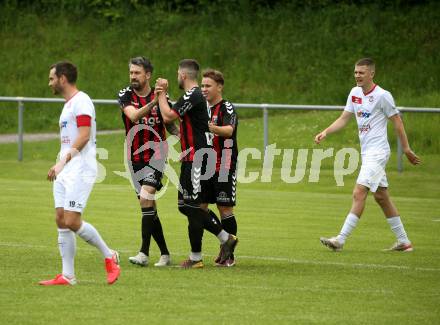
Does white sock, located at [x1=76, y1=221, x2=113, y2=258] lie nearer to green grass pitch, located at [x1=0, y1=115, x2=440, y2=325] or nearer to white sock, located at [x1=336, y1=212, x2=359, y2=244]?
green grass pitch, located at [x1=0, y1=115, x2=440, y2=325]

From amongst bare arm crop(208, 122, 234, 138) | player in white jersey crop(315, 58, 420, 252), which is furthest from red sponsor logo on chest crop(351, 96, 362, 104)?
bare arm crop(208, 122, 234, 138)

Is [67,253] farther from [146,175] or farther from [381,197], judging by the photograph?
[381,197]

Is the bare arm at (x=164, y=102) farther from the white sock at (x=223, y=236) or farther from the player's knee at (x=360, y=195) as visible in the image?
the player's knee at (x=360, y=195)

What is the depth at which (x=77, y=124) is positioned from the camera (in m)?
10.2

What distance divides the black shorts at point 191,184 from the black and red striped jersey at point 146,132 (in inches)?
19.5

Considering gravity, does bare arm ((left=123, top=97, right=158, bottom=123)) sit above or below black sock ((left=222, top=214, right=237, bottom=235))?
above

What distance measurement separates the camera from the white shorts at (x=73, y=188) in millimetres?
10172

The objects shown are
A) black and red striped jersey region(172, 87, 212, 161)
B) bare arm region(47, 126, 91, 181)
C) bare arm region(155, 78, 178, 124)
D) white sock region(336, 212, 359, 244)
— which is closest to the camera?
bare arm region(47, 126, 91, 181)

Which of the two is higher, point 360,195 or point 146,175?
point 146,175

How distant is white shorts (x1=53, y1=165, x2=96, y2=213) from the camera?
10172 millimetres

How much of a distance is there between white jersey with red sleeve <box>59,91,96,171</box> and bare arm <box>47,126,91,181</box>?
5 cm

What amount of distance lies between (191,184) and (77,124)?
1.93 metres

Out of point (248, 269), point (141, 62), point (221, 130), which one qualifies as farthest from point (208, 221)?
point (141, 62)

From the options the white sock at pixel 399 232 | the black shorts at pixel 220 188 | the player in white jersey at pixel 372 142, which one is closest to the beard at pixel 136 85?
the black shorts at pixel 220 188
